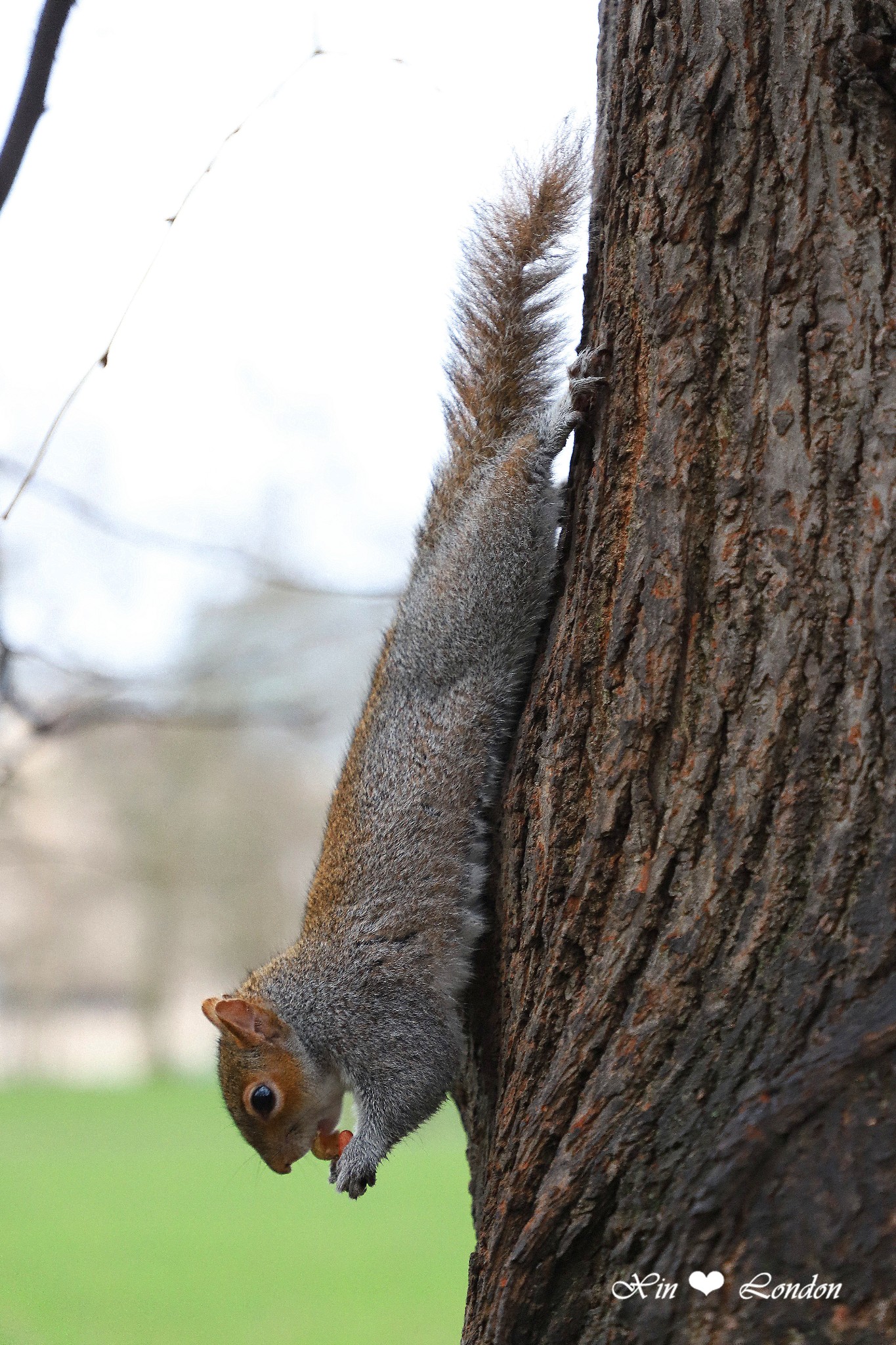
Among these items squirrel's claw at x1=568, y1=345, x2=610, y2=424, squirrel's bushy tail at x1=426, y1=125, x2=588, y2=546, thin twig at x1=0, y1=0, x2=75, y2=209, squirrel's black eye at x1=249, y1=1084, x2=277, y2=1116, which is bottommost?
squirrel's black eye at x1=249, y1=1084, x2=277, y2=1116

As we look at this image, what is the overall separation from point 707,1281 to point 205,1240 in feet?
23.3

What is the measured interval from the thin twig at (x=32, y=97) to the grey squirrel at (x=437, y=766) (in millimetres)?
1033

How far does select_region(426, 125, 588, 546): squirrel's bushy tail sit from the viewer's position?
2223mm

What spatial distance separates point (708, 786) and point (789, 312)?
604 mm

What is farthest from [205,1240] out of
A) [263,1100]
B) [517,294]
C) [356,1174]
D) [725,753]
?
[725,753]

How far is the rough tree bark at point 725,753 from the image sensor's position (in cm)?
124

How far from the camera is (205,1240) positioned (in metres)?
7.38

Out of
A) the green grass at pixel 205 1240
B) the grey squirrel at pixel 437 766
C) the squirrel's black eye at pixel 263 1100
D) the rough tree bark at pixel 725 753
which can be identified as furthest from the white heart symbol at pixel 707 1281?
the squirrel's black eye at pixel 263 1100

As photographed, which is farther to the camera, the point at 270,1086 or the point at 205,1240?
the point at 205,1240

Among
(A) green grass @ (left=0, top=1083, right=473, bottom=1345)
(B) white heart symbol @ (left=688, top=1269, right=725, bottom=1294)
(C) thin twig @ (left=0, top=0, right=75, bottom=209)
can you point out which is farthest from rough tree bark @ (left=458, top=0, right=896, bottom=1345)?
(A) green grass @ (left=0, top=1083, right=473, bottom=1345)

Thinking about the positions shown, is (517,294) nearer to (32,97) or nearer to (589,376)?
(589,376)

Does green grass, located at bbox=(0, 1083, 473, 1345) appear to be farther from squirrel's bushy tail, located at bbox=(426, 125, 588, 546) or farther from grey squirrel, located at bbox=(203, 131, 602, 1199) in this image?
squirrel's bushy tail, located at bbox=(426, 125, 588, 546)

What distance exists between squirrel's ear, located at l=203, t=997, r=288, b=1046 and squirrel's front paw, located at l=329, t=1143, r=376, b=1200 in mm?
288

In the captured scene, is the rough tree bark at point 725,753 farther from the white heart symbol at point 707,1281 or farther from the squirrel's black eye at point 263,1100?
the squirrel's black eye at point 263,1100
